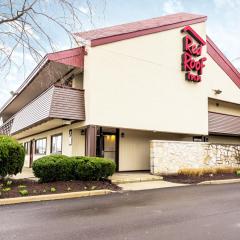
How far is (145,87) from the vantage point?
17453mm

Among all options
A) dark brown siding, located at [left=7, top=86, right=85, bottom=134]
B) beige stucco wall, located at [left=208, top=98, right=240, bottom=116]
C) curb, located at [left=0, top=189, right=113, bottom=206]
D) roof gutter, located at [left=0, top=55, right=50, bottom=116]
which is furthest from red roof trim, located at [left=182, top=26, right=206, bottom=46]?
curb, located at [left=0, top=189, right=113, bottom=206]

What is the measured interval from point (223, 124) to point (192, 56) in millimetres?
5426

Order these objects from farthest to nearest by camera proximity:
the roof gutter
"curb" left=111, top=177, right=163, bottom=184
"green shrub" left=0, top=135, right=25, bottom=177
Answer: the roof gutter < "curb" left=111, top=177, right=163, bottom=184 < "green shrub" left=0, top=135, right=25, bottom=177

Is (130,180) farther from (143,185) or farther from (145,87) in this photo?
(145,87)

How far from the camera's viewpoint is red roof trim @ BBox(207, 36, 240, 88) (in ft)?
72.1

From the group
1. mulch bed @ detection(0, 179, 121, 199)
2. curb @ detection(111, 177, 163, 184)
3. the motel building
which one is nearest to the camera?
mulch bed @ detection(0, 179, 121, 199)

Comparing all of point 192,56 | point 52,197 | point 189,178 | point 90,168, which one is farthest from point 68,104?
point 192,56

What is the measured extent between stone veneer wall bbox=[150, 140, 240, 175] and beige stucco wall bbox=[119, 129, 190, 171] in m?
2.63

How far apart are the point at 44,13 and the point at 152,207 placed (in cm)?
599

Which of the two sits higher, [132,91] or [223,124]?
[132,91]

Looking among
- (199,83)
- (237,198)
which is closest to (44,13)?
(237,198)

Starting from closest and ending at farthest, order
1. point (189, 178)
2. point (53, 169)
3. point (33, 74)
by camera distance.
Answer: point (53, 169) → point (189, 178) → point (33, 74)

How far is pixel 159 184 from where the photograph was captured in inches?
556

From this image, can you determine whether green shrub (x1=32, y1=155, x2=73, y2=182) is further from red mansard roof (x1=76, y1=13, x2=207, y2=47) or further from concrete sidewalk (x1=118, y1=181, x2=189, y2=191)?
red mansard roof (x1=76, y1=13, x2=207, y2=47)
